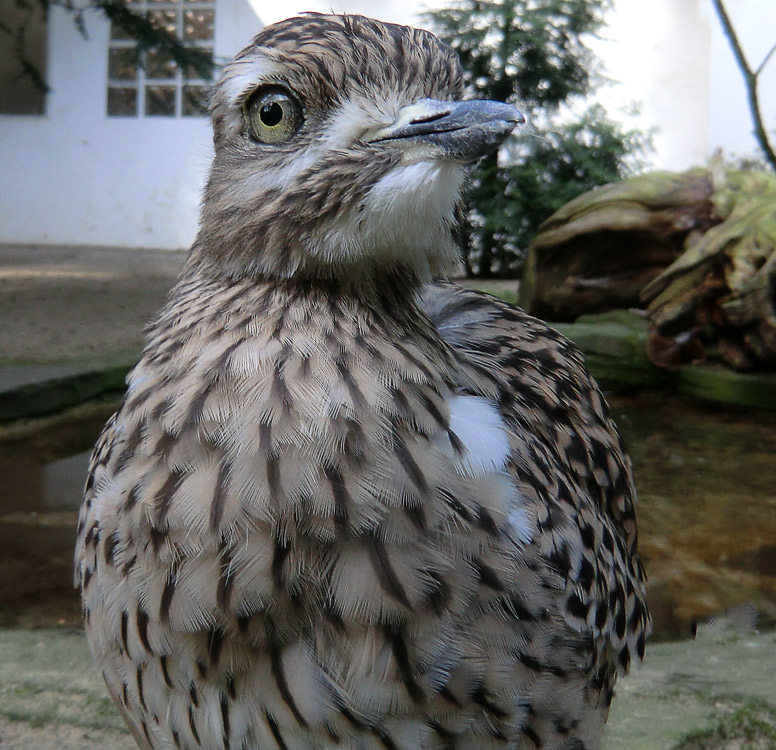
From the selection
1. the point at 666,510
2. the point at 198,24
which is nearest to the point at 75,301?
the point at 666,510

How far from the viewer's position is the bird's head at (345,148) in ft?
4.73

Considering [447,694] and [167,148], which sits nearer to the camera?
[447,694]

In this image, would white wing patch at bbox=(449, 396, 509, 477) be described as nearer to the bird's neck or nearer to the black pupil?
the bird's neck

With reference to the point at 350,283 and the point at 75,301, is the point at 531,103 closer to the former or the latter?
the point at 75,301

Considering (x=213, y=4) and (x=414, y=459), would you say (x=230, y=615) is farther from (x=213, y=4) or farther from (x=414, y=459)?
(x=213, y=4)

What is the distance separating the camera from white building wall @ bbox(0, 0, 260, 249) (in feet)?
49.0

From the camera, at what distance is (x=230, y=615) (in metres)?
1.47

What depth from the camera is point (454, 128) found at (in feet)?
4.65

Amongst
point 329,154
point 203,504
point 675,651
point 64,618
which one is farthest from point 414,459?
point 64,618


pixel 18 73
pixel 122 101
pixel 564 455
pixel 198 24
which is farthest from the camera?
pixel 18 73

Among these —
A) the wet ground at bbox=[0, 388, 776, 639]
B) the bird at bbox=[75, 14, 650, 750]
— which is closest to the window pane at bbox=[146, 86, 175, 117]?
the wet ground at bbox=[0, 388, 776, 639]

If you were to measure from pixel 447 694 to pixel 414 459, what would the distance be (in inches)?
15.0

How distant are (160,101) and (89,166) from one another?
1514 mm

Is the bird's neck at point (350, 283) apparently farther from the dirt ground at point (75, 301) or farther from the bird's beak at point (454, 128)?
the dirt ground at point (75, 301)
